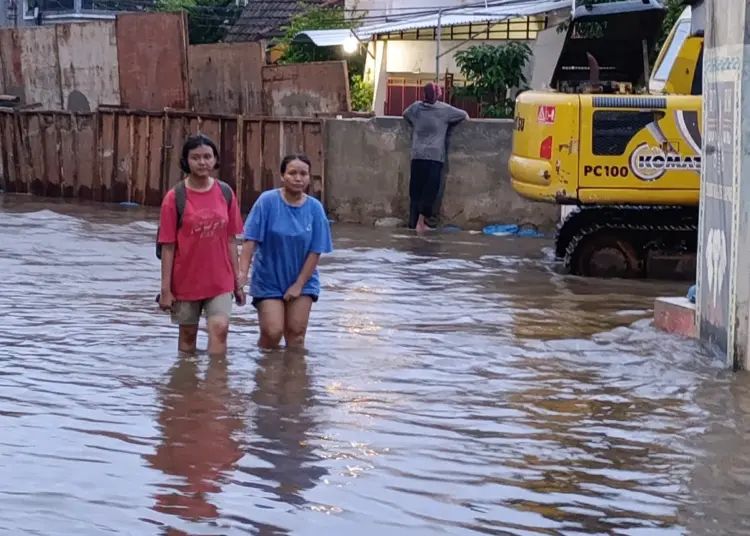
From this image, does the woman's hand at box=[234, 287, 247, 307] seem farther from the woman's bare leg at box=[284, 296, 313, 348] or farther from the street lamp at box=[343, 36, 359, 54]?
the street lamp at box=[343, 36, 359, 54]

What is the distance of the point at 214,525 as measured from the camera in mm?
5375

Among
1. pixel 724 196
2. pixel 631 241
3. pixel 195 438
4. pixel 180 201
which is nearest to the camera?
pixel 195 438

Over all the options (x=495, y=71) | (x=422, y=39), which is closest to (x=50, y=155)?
(x=495, y=71)

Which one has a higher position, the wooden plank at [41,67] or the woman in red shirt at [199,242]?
the wooden plank at [41,67]

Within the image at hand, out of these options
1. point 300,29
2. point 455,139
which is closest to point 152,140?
point 455,139

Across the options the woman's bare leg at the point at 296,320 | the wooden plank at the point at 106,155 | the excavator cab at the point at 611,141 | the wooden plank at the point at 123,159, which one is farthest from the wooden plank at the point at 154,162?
the woman's bare leg at the point at 296,320

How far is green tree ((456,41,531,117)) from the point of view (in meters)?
22.0

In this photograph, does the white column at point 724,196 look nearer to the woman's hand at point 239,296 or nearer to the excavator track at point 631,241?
the woman's hand at point 239,296

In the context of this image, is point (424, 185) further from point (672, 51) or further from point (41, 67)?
point (41, 67)

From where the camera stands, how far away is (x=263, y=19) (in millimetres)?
35656

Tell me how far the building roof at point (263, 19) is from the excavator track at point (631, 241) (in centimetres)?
2141

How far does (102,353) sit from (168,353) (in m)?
0.45

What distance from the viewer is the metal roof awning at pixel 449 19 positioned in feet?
71.2

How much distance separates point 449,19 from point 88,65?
6108 millimetres
